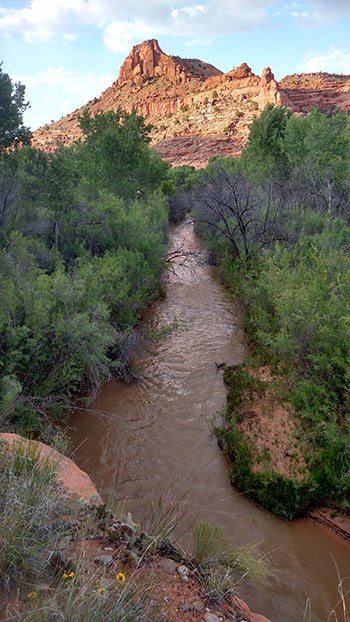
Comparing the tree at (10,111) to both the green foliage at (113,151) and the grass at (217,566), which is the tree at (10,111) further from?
the grass at (217,566)

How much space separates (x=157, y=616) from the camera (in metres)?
2.67

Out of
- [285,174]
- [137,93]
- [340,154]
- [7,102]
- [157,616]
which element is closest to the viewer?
[157,616]

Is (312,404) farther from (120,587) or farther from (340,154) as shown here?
(340,154)

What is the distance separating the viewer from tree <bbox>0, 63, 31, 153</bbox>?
557 inches

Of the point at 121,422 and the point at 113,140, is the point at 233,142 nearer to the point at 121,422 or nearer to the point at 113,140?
the point at 113,140

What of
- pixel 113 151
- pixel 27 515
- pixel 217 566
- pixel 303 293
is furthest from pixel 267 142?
pixel 27 515

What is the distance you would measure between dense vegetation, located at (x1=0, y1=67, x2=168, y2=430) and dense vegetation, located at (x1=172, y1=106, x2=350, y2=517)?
129 inches

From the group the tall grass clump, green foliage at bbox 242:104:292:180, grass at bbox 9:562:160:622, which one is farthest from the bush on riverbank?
green foliage at bbox 242:104:292:180

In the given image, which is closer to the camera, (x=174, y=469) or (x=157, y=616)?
(x=157, y=616)

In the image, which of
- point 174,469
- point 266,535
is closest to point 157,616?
point 266,535

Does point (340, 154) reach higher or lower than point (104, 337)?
higher

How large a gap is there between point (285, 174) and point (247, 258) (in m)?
7.84

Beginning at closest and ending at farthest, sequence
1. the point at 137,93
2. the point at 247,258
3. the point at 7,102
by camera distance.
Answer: the point at 7,102 < the point at 247,258 < the point at 137,93

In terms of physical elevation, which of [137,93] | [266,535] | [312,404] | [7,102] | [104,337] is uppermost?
[137,93]
